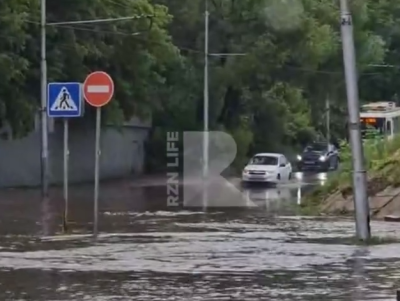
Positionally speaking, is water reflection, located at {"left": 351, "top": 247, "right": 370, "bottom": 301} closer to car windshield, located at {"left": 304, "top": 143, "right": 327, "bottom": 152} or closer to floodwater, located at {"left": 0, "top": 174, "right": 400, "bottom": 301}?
floodwater, located at {"left": 0, "top": 174, "right": 400, "bottom": 301}

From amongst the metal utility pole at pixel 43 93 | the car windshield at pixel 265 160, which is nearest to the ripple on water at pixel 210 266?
the metal utility pole at pixel 43 93

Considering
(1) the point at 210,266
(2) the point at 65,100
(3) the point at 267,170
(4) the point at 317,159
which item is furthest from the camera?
(4) the point at 317,159

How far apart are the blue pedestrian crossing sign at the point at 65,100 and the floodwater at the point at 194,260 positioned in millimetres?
2221

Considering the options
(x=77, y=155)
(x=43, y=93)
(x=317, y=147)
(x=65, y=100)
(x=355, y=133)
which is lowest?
(x=77, y=155)

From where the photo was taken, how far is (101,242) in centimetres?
1850

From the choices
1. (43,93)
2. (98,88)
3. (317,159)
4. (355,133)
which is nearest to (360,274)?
(355,133)

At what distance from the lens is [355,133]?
18406 mm

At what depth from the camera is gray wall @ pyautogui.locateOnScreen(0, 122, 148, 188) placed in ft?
155

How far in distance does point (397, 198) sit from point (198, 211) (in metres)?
5.22

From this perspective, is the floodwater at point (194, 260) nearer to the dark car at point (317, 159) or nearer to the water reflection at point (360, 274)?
the water reflection at point (360, 274)

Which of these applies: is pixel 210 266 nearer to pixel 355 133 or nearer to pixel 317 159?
pixel 355 133

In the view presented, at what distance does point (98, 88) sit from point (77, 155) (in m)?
33.6

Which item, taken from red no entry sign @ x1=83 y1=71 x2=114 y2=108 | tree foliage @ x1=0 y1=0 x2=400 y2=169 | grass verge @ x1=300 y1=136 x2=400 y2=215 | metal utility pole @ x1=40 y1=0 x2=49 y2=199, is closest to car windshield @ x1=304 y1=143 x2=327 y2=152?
tree foliage @ x1=0 y1=0 x2=400 y2=169

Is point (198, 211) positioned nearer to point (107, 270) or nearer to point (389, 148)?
point (389, 148)
